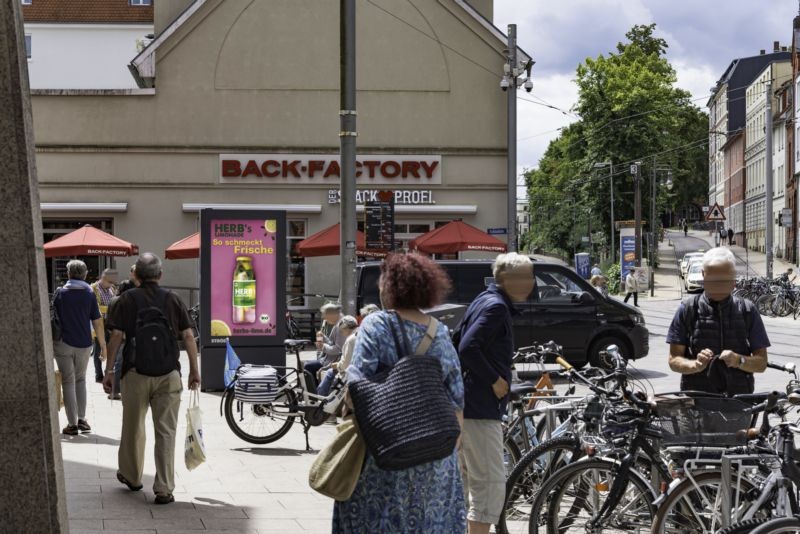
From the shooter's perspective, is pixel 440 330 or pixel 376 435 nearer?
pixel 376 435

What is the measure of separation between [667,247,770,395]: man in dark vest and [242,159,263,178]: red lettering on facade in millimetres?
25372

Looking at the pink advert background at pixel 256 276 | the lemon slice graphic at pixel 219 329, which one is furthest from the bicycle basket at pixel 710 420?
the lemon slice graphic at pixel 219 329

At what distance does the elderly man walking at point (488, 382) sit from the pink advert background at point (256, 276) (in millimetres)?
10214

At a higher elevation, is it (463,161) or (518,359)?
(463,161)

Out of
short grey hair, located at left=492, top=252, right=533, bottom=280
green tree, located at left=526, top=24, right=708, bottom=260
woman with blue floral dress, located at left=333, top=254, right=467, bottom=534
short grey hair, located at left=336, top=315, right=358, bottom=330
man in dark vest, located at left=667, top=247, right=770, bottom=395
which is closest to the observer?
woman with blue floral dress, located at left=333, top=254, right=467, bottom=534

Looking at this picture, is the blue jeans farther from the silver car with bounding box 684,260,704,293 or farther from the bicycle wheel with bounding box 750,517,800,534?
the silver car with bounding box 684,260,704,293

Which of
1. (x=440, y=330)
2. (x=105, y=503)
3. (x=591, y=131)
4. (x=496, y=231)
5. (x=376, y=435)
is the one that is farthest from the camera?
(x=591, y=131)

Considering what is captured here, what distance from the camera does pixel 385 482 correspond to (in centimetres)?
488

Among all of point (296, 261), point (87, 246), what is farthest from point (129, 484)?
point (296, 261)

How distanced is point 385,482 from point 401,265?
947 mm

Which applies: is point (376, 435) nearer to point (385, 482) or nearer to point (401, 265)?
point (385, 482)

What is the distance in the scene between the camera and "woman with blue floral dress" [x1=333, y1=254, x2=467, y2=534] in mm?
4875

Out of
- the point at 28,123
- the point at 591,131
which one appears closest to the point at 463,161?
the point at 28,123

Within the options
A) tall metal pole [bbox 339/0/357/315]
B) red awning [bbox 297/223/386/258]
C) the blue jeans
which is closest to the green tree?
red awning [bbox 297/223/386/258]
